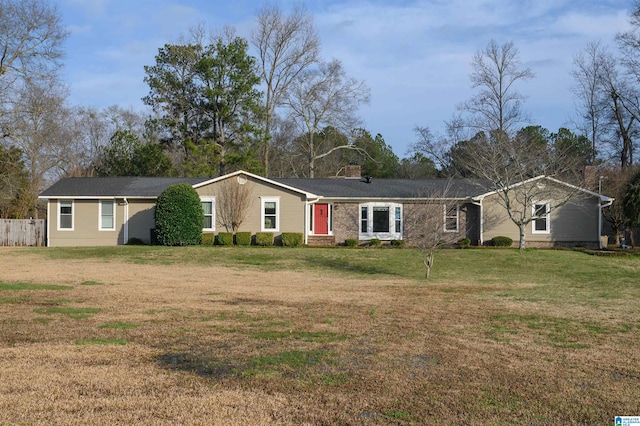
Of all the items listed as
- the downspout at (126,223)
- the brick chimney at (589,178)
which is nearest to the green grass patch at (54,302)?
the downspout at (126,223)

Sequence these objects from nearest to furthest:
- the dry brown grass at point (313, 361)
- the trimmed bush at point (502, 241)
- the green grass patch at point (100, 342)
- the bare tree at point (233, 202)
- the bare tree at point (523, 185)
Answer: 1. the dry brown grass at point (313, 361)
2. the green grass patch at point (100, 342)
3. the bare tree at point (523, 185)
4. the bare tree at point (233, 202)
5. the trimmed bush at point (502, 241)

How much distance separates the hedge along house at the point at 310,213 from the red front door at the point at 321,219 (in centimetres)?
5

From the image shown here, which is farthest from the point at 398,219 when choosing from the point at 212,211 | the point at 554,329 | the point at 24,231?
the point at 554,329

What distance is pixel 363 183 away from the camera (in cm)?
3497

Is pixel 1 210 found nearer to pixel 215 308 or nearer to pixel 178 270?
pixel 178 270

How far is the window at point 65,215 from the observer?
1253 inches

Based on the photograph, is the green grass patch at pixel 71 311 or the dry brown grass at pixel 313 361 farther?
the green grass patch at pixel 71 311

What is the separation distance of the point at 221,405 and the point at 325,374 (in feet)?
5.14

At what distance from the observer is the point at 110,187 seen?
1287 inches

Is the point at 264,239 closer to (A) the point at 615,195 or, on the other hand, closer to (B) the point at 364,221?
(B) the point at 364,221

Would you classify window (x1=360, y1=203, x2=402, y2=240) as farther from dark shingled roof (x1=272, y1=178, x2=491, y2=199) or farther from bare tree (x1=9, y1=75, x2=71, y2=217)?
bare tree (x1=9, y1=75, x2=71, y2=217)

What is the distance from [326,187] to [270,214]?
426cm

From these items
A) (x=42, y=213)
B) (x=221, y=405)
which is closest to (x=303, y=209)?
(x=42, y=213)

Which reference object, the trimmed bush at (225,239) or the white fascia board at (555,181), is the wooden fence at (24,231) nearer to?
the trimmed bush at (225,239)
